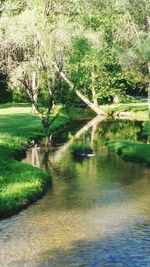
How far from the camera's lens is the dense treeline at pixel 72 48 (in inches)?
1741

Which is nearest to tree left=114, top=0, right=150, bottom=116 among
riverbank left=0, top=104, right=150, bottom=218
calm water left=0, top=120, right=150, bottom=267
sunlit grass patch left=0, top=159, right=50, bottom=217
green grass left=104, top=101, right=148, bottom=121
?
green grass left=104, top=101, right=148, bottom=121

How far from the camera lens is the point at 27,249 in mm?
19141

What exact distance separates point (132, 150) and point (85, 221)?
18.4 metres

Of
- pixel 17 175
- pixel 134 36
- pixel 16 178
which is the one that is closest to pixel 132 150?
pixel 17 175

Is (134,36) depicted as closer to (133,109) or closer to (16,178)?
(133,109)

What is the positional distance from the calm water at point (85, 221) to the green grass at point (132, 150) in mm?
1660

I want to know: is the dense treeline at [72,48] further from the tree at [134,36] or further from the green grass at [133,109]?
the green grass at [133,109]

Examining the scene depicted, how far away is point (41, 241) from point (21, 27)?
34.5m

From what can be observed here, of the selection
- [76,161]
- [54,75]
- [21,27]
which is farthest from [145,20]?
[76,161]

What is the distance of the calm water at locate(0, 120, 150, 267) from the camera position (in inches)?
725

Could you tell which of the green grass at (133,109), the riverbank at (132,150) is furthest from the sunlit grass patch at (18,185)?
the green grass at (133,109)

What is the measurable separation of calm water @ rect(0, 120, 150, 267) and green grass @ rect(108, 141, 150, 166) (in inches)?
65.4

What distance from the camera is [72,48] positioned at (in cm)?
4591

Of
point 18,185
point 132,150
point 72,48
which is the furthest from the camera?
point 72,48
